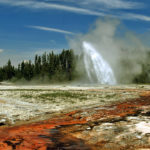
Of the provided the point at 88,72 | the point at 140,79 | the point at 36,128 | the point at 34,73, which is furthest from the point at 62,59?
the point at 36,128

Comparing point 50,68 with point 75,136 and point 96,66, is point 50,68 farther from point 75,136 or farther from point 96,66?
point 75,136

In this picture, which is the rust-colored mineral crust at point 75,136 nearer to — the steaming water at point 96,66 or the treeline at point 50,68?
the steaming water at point 96,66

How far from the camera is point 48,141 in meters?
9.91

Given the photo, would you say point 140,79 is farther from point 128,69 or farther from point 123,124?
point 123,124

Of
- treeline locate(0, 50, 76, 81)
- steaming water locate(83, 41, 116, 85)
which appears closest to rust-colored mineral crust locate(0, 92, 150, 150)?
steaming water locate(83, 41, 116, 85)

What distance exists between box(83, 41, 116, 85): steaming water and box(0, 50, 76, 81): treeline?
1555 cm

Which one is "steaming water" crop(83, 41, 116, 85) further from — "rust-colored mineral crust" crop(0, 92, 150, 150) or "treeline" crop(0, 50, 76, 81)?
"rust-colored mineral crust" crop(0, 92, 150, 150)

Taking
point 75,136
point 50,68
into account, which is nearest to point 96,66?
point 50,68

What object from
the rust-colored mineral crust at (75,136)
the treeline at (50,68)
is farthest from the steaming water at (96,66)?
the rust-colored mineral crust at (75,136)

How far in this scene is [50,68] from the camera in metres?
97.8

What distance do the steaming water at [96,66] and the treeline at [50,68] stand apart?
15.6m

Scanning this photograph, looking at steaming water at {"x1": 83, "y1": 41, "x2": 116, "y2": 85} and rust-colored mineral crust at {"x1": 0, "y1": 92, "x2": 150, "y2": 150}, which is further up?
steaming water at {"x1": 83, "y1": 41, "x2": 116, "y2": 85}

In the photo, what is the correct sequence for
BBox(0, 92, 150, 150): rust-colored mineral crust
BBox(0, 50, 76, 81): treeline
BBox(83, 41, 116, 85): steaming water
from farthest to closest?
BBox(0, 50, 76, 81): treeline → BBox(83, 41, 116, 85): steaming water → BBox(0, 92, 150, 150): rust-colored mineral crust

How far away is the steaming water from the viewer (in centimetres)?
7812
